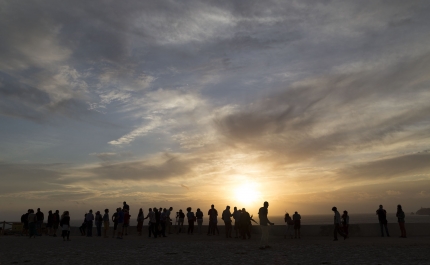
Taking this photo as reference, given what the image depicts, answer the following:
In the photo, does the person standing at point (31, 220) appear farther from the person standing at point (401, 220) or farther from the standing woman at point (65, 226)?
the person standing at point (401, 220)

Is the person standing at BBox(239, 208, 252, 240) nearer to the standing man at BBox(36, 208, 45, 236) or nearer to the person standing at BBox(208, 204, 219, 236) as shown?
the person standing at BBox(208, 204, 219, 236)

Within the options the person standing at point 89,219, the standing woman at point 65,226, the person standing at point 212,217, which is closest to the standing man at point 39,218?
the person standing at point 89,219

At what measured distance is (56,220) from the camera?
93.7 ft

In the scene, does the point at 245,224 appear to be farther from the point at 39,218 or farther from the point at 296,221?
the point at 39,218

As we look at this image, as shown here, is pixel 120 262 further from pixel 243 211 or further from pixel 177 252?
pixel 243 211

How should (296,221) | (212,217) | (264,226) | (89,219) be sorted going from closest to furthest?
(264,226) < (296,221) < (212,217) < (89,219)

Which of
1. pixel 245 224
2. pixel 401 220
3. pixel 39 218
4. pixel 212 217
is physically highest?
pixel 39 218

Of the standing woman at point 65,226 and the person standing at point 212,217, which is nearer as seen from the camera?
the standing woman at point 65,226

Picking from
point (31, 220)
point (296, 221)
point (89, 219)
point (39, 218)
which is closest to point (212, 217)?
point (296, 221)

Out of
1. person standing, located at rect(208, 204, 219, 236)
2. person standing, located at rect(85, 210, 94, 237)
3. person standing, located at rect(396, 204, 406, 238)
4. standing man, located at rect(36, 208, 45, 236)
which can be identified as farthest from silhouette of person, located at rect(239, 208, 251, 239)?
standing man, located at rect(36, 208, 45, 236)

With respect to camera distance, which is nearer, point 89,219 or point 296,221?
point 296,221

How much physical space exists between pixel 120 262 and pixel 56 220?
18.6 meters

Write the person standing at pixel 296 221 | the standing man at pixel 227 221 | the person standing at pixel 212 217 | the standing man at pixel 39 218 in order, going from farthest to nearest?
1. the standing man at pixel 39 218
2. the person standing at pixel 212 217
3. the standing man at pixel 227 221
4. the person standing at pixel 296 221

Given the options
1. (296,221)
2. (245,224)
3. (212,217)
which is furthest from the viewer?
(212,217)
